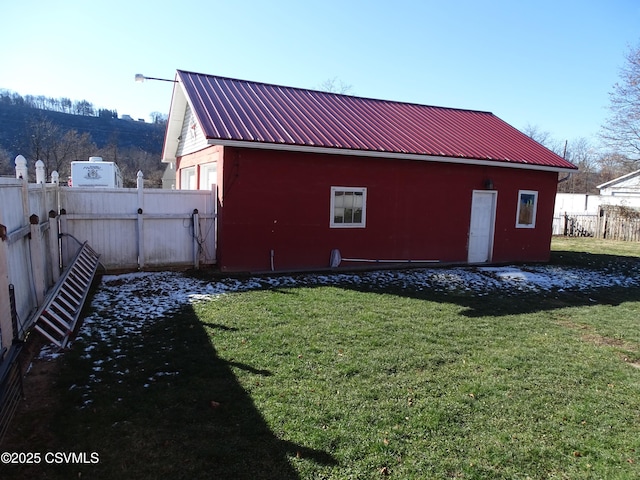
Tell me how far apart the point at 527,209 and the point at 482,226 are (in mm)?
1714

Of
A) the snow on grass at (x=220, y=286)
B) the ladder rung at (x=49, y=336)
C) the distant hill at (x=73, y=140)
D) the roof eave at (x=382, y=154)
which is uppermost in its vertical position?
the distant hill at (x=73, y=140)

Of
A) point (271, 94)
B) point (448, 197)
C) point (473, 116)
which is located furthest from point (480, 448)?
point (473, 116)

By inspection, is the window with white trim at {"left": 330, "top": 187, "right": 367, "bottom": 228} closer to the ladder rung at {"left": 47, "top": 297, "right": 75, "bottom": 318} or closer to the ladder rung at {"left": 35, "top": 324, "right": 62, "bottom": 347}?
the ladder rung at {"left": 47, "top": 297, "right": 75, "bottom": 318}

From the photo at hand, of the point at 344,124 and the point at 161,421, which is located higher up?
Answer: the point at 344,124

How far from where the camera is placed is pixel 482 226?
1206cm

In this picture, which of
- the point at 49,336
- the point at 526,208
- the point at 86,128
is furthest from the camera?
the point at 86,128

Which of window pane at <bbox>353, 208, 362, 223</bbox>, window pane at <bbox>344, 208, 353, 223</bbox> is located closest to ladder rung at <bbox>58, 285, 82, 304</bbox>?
window pane at <bbox>344, 208, 353, 223</bbox>

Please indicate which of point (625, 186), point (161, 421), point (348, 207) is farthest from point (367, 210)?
point (625, 186)

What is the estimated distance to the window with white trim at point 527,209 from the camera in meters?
12.5

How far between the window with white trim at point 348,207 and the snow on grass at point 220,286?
1300mm

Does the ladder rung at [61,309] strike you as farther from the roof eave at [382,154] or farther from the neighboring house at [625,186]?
the neighboring house at [625,186]

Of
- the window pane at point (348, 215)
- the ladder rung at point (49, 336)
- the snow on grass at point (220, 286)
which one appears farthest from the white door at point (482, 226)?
the ladder rung at point (49, 336)

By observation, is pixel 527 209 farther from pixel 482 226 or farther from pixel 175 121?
pixel 175 121

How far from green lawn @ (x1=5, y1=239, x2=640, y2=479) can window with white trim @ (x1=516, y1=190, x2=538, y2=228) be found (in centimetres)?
630
